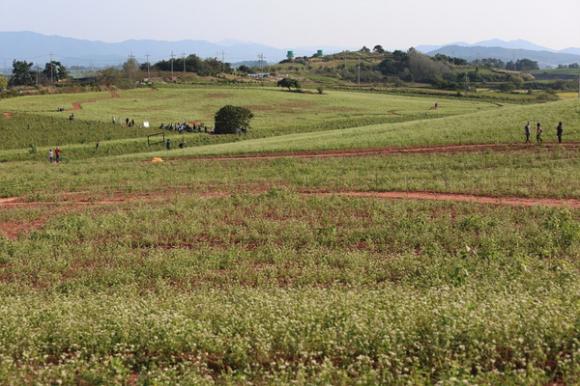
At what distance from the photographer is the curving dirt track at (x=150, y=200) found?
72.2 feet

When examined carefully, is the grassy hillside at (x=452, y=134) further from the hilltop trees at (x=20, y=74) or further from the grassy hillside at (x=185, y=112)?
the hilltop trees at (x=20, y=74)

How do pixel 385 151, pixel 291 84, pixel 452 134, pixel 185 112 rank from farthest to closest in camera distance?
pixel 291 84 < pixel 185 112 < pixel 452 134 < pixel 385 151

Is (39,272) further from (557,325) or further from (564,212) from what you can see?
(564,212)

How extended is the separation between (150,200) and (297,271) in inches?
519

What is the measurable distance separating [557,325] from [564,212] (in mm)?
11760

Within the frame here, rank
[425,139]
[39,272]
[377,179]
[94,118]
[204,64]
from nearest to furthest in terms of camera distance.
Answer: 1. [39,272]
2. [377,179]
3. [425,139]
4. [94,118]
5. [204,64]

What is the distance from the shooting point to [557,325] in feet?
29.6

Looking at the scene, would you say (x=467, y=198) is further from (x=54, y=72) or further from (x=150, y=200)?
(x=54, y=72)

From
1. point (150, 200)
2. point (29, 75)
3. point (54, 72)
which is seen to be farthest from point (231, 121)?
point (54, 72)

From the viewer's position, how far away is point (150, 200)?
26516 mm

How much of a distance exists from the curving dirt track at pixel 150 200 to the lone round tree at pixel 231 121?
35553mm

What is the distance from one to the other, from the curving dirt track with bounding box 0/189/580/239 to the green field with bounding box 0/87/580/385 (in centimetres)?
16

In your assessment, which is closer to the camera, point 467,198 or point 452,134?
point 467,198

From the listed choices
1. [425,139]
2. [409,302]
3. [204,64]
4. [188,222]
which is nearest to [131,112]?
[425,139]
